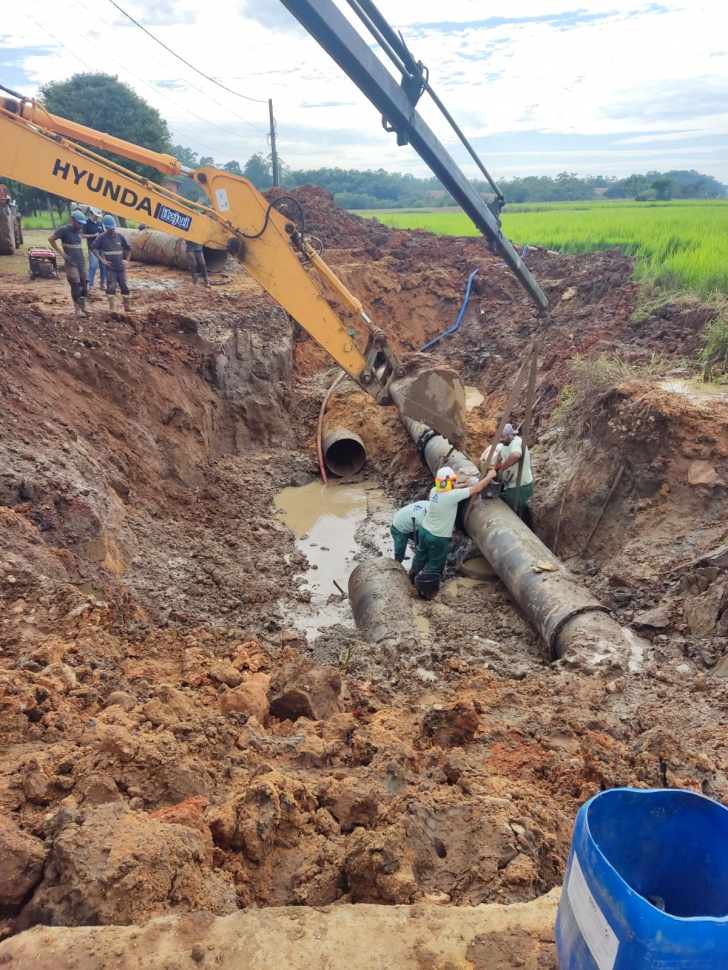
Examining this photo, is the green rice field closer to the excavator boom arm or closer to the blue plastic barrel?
the excavator boom arm

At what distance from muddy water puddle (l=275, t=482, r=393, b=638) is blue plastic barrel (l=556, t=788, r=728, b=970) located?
461cm

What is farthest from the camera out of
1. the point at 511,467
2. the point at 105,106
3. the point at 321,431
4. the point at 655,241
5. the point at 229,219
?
the point at 105,106

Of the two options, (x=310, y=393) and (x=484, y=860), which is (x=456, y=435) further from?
(x=484, y=860)

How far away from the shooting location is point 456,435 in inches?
351

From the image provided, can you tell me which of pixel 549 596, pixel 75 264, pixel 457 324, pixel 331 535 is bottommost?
pixel 331 535

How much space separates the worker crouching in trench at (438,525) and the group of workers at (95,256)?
4544 millimetres

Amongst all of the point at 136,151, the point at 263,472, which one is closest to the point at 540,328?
the point at 263,472

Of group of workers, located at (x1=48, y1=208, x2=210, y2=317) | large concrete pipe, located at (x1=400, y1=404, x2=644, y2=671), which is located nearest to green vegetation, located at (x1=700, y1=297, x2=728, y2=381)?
large concrete pipe, located at (x1=400, y1=404, x2=644, y2=671)

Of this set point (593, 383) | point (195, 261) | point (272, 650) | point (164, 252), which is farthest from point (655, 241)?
point (272, 650)

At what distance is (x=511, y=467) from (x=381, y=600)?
2.49 m

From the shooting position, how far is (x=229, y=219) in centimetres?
728

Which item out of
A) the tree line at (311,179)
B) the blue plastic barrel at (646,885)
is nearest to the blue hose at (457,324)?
the tree line at (311,179)

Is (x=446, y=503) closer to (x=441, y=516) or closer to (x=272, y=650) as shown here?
(x=441, y=516)

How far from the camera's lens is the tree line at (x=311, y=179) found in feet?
106
